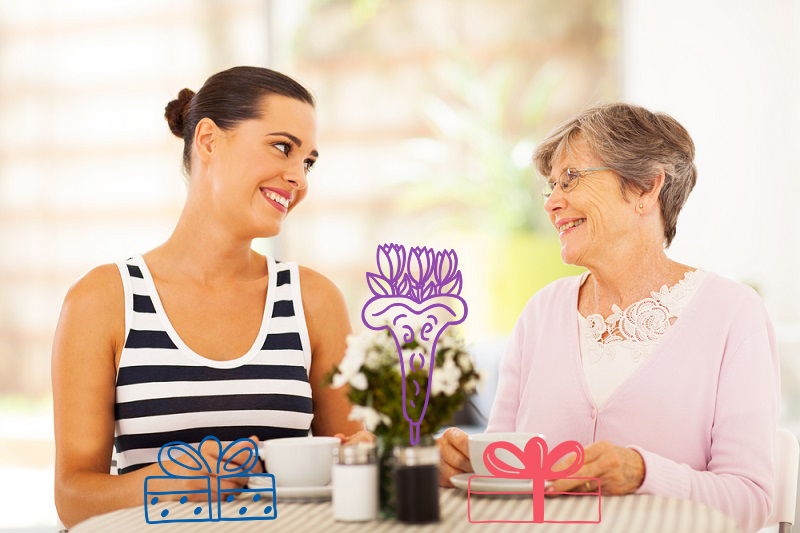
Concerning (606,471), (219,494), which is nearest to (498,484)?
(606,471)

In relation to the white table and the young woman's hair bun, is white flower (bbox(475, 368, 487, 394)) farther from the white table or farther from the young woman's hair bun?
the young woman's hair bun

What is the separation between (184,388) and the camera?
172 centimetres

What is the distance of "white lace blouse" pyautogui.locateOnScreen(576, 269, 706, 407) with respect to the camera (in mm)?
1745

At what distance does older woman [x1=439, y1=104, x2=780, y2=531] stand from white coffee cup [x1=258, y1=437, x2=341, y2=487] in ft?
0.80

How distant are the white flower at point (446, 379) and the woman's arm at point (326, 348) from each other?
Result: 0.70m

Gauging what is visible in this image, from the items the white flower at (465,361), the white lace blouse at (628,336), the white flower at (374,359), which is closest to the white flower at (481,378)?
the white flower at (465,361)

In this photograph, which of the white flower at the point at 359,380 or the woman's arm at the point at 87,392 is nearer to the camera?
the white flower at the point at 359,380

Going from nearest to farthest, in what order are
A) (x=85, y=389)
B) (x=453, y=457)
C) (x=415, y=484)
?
1. (x=415, y=484)
2. (x=453, y=457)
3. (x=85, y=389)

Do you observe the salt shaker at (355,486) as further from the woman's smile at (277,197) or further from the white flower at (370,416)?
the woman's smile at (277,197)

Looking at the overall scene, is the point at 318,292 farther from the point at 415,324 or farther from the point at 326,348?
the point at 415,324

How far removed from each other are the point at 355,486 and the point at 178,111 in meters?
1.09

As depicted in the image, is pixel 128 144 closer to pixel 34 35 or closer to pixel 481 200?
pixel 34 35

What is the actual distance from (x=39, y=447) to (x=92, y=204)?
1285 mm

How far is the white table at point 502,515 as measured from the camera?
3.81 ft
